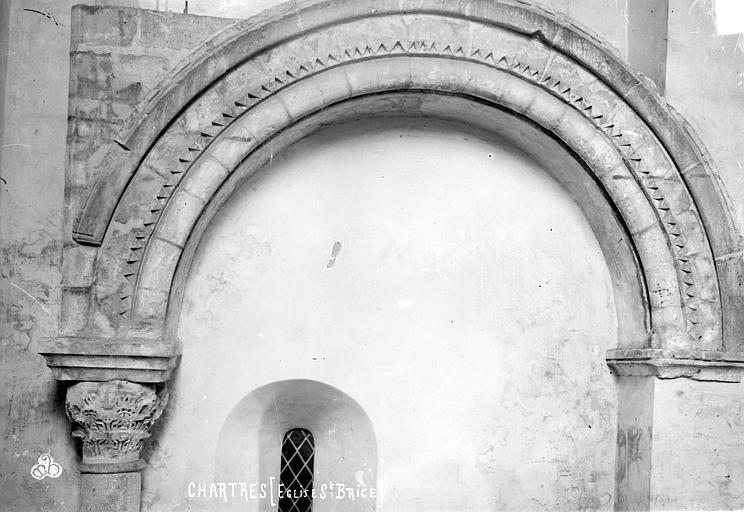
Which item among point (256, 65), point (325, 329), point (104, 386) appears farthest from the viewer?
point (325, 329)

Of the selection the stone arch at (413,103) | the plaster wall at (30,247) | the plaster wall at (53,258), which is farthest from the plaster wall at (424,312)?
the plaster wall at (30,247)

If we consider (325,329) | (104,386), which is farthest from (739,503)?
(104,386)

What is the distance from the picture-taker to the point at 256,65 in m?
4.73

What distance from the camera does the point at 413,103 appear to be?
5.17 m

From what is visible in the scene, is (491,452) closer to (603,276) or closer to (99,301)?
(603,276)

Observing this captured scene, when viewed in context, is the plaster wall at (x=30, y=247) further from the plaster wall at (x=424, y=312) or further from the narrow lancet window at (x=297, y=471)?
the narrow lancet window at (x=297, y=471)

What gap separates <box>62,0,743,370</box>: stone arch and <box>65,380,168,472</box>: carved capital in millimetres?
339

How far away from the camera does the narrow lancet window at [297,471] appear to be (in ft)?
17.6

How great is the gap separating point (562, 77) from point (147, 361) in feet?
9.14

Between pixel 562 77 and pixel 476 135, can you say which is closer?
pixel 562 77

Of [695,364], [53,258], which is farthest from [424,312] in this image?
[53,258]

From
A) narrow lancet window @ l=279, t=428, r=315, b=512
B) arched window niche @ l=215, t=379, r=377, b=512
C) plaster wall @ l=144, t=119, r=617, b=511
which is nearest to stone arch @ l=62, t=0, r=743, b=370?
plaster wall @ l=144, t=119, r=617, b=511

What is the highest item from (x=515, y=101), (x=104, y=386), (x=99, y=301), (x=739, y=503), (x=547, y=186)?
(x=515, y=101)

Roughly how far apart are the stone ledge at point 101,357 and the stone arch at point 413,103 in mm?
118
